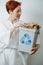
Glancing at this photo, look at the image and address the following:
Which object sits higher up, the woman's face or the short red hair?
the short red hair

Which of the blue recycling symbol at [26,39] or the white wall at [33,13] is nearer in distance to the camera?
the blue recycling symbol at [26,39]

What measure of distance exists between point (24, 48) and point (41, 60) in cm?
23

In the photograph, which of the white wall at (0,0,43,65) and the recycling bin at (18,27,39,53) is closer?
the recycling bin at (18,27,39,53)

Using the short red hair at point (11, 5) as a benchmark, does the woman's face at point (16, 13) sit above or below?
below

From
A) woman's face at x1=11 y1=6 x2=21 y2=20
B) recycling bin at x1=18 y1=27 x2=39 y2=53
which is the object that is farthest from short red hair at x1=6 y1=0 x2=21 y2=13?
recycling bin at x1=18 y1=27 x2=39 y2=53

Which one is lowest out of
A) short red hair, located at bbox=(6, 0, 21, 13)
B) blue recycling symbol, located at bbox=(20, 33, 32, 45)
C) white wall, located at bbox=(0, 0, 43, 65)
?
blue recycling symbol, located at bbox=(20, 33, 32, 45)

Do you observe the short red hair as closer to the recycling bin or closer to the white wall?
the white wall

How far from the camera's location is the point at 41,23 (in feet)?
4.20

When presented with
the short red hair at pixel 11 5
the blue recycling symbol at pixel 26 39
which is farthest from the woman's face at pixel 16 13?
the blue recycling symbol at pixel 26 39

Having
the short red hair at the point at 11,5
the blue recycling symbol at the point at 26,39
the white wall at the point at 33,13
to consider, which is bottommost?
the blue recycling symbol at the point at 26,39

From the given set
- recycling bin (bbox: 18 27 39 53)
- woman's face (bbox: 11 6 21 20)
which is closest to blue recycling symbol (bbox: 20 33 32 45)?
recycling bin (bbox: 18 27 39 53)

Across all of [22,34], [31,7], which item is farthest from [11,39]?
[31,7]

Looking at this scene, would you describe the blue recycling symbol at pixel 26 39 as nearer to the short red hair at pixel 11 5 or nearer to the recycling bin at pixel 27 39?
the recycling bin at pixel 27 39

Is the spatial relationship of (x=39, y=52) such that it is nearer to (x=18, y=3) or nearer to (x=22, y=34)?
(x=22, y=34)
